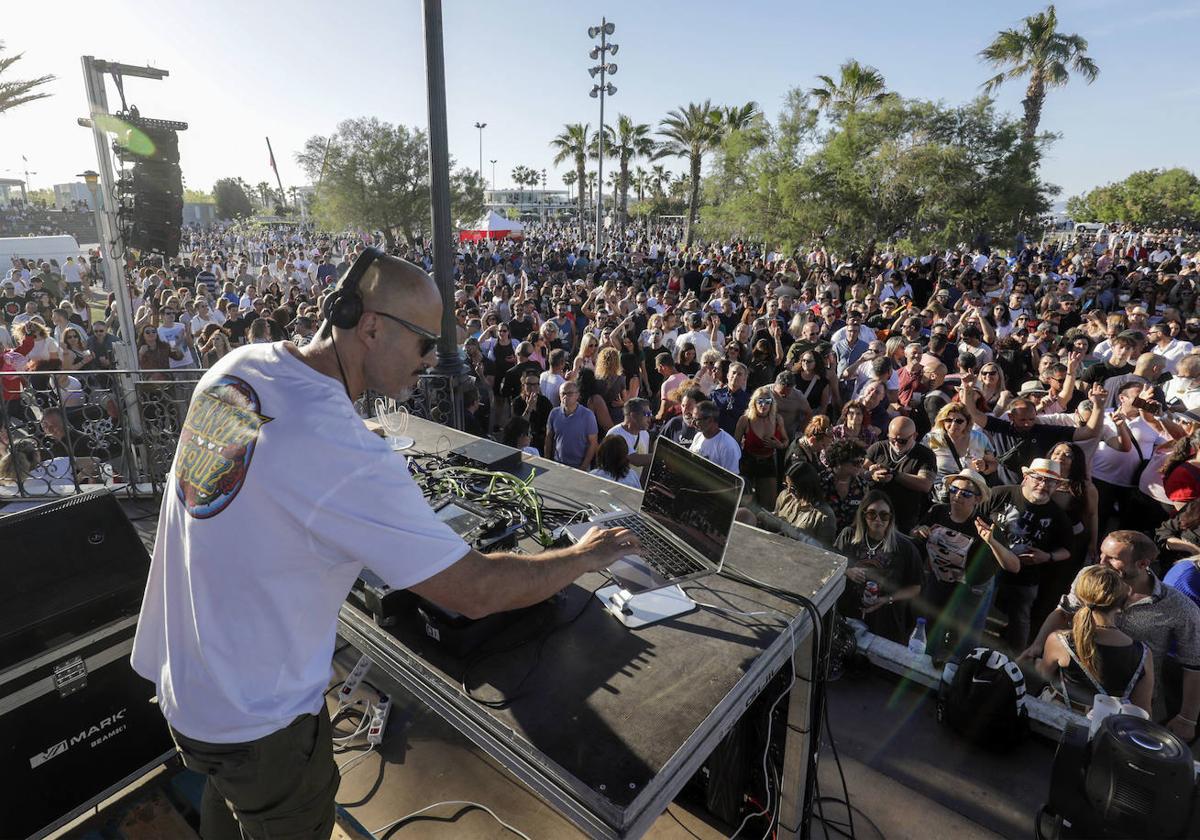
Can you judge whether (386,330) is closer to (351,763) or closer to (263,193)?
(351,763)

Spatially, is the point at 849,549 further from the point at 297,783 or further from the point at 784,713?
the point at 297,783

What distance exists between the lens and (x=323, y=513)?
1.50 metres

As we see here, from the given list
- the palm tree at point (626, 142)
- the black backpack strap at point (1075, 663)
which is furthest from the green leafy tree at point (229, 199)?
the black backpack strap at point (1075, 663)

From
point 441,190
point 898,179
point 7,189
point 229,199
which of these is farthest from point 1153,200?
point 7,189

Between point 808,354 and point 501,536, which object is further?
point 808,354

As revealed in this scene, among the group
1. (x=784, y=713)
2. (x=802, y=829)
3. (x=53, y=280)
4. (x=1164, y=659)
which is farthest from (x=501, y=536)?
(x=53, y=280)

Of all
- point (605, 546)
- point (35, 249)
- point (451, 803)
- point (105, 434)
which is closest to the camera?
point (605, 546)

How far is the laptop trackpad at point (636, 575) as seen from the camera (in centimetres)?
230

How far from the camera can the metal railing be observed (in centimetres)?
571

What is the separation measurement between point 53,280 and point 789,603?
22.5 meters

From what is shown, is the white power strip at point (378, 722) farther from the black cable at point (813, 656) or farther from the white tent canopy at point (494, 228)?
the white tent canopy at point (494, 228)

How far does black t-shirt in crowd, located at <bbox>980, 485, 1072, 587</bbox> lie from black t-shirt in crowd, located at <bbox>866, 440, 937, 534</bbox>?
1.71 feet

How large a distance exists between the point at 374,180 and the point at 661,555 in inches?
1308

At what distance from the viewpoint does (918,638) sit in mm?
4441
